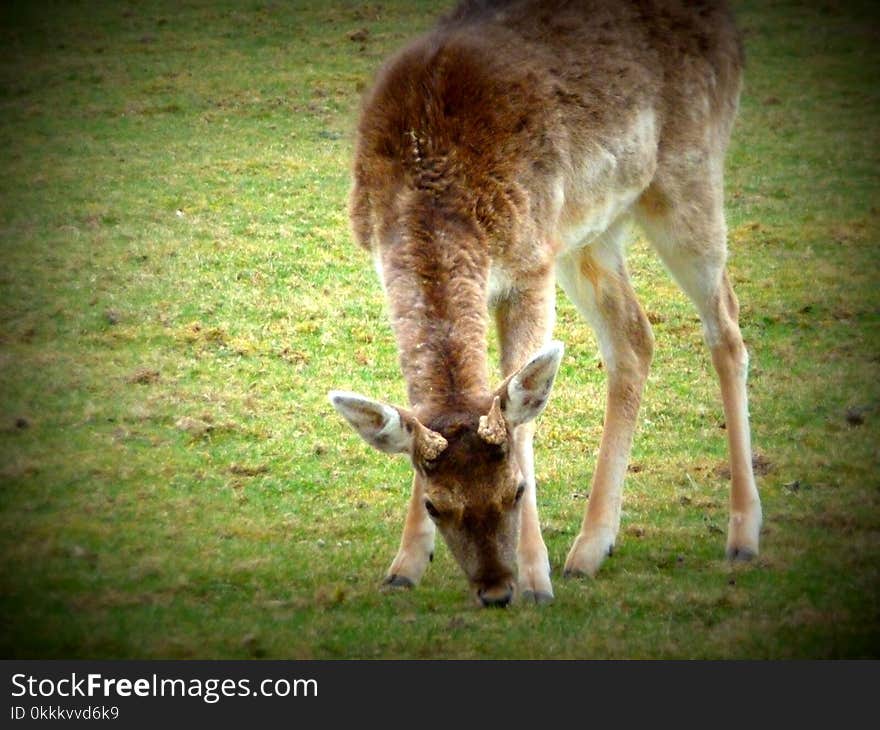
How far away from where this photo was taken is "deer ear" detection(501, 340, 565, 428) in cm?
699

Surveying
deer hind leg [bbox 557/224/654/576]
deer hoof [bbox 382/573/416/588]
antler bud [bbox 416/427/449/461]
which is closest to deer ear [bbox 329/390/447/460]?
antler bud [bbox 416/427/449/461]

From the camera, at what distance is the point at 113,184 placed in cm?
1642

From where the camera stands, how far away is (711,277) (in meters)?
9.31

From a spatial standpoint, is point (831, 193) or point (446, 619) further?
point (831, 193)

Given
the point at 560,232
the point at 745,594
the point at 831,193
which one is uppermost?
the point at 560,232

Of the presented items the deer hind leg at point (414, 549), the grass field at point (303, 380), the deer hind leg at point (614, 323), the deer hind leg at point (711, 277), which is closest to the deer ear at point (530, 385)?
the grass field at point (303, 380)

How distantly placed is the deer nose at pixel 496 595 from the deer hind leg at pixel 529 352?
73 cm

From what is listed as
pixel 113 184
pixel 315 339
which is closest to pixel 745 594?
pixel 315 339

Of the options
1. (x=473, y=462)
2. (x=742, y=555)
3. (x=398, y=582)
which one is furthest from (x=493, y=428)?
(x=742, y=555)

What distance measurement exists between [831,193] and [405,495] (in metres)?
8.29

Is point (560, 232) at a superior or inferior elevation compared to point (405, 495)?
superior

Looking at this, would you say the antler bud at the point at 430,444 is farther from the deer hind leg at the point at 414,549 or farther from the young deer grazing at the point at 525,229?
the deer hind leg at the point at 414,549

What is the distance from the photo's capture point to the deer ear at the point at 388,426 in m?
6.80

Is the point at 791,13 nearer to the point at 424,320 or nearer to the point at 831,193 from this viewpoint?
the point at 831,193
